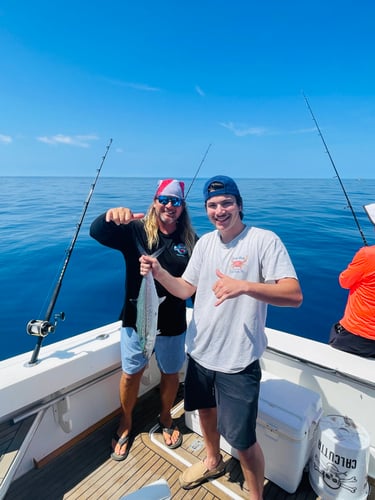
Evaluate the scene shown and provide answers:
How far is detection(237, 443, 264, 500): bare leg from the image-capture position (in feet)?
5.70

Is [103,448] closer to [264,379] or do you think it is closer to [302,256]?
[264,379]

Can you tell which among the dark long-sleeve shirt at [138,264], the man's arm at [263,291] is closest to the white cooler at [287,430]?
the dark long-sleeve shirt at [138,264]

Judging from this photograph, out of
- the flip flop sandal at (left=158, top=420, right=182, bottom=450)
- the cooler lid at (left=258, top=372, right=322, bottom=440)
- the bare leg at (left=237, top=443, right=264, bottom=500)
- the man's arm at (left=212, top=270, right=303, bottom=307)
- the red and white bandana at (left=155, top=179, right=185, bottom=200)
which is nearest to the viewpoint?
the man's arm at (left=212, top=270, right=303, bottom=307)

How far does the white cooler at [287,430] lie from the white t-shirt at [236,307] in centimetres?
62

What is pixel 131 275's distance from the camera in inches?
88.7

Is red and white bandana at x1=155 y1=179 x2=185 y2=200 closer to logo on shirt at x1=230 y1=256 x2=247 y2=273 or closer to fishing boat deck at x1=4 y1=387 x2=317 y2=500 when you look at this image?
logo on shirt at x1=230 y1=256 x2=247 y2=273

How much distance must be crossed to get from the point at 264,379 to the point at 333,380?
55 cm

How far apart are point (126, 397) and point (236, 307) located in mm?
1417

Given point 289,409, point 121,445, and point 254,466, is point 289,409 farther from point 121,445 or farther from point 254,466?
point 121,445

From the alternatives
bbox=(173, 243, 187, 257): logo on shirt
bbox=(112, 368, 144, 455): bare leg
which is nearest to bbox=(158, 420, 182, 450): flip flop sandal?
bbox=(112, 368, 144, 455): bare leg

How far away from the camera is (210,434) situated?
6.89 ft

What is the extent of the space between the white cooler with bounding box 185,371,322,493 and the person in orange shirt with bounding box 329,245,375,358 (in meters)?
0.67

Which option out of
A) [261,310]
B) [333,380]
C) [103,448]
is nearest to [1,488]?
[103,448]

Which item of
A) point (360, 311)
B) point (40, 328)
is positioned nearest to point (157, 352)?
point (40, 328)
